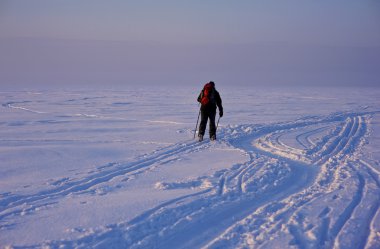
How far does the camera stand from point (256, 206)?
479cm

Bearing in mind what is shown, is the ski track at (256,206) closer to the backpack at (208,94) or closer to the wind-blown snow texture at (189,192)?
the wind-blown snow texture at (189,192)

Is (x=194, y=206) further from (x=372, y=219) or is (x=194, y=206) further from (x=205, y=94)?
(x=205, y=94)

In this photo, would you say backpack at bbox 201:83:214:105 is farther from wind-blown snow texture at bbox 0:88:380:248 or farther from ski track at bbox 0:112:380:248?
ski track at bbox 0:112:380:248

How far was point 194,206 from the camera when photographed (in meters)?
4.74

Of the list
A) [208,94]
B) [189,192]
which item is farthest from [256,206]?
[208,94]

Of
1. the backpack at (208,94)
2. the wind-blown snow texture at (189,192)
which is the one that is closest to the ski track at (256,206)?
the wind-blown snow texture at (189,192)

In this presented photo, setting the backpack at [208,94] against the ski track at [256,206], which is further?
the backpack at [208,94]

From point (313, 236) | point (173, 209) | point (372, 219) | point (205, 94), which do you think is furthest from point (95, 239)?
point (205, 94)

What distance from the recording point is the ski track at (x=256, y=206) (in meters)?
3.81

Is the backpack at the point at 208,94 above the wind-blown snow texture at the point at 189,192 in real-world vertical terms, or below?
above

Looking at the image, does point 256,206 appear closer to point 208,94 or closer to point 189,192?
point 189,192

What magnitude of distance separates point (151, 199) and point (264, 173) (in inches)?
90.0

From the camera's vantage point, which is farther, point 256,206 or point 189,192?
point 189,192

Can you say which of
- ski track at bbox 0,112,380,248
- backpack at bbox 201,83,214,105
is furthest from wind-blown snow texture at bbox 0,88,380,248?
backpack at bbox 201,83,214,105
